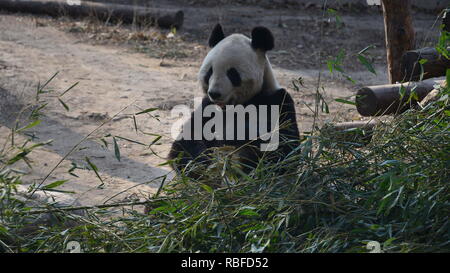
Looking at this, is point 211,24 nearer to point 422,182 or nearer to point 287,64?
point 287,64

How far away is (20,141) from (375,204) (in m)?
3.83

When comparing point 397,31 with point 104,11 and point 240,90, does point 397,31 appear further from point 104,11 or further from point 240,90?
point 104,11

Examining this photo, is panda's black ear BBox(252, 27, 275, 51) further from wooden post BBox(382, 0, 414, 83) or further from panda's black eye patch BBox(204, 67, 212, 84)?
wooden post BBox(382, 0, 414, 83)

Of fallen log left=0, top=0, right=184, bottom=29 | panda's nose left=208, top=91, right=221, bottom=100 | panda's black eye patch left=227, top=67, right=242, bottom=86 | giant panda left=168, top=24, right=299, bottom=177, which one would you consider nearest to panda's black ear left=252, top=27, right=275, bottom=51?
giant panda left=168, top=24, right=299, bottom=177

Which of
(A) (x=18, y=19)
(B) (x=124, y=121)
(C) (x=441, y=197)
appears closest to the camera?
(C) (x=441, y=197)

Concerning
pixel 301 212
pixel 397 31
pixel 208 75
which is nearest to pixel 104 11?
pixel 397 31

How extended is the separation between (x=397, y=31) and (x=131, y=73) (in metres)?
3.70

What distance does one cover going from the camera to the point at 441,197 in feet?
10.2

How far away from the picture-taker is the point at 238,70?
15.9ft

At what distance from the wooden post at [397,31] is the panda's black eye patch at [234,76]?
2053mm

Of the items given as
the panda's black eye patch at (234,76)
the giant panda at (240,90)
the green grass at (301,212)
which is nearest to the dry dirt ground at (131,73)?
the giant panda at (240,90)

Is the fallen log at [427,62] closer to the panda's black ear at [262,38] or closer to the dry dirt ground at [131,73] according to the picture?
the dry dirt ground at [131,73]

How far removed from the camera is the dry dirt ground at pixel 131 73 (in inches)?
228
